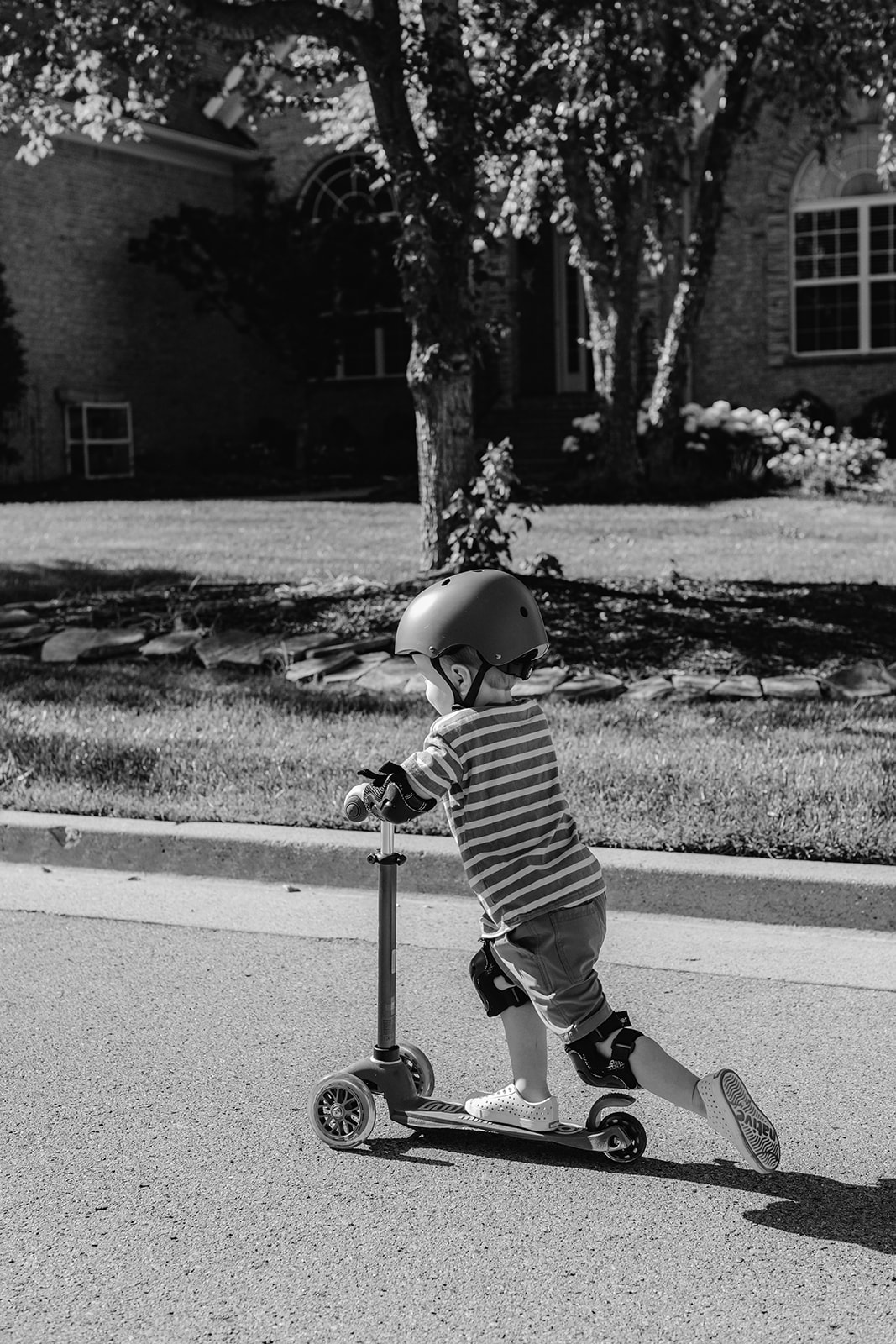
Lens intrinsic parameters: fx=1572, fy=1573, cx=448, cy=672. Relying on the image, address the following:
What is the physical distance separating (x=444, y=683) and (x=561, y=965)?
2.17 feet

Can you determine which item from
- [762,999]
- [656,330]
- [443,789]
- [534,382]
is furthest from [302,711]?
[534,382]

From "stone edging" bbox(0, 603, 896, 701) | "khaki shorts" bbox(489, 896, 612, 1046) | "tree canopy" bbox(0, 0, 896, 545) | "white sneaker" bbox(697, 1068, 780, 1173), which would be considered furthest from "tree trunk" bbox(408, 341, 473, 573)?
"white sneaker" bbox(697, 1068, 780, 1173)

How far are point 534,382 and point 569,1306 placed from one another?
25.0 meters

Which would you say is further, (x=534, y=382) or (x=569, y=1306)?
(x=534, y=382)

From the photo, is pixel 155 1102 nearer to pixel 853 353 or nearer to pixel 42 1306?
pixel 42 1306

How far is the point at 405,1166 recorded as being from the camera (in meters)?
3.46

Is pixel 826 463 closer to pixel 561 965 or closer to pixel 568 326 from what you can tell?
pixel 568 326

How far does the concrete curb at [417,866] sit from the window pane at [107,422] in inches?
801

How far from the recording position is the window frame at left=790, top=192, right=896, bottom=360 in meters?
24.6

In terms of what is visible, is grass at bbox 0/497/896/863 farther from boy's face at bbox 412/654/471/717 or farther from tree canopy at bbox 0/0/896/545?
boy's face at bbox 412/654/471/717

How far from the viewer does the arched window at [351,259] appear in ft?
81.1

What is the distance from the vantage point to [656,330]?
2423cm

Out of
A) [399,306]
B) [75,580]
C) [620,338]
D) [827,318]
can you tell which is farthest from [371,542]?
[827,318]

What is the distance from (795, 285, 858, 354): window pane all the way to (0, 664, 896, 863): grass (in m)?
18.6
